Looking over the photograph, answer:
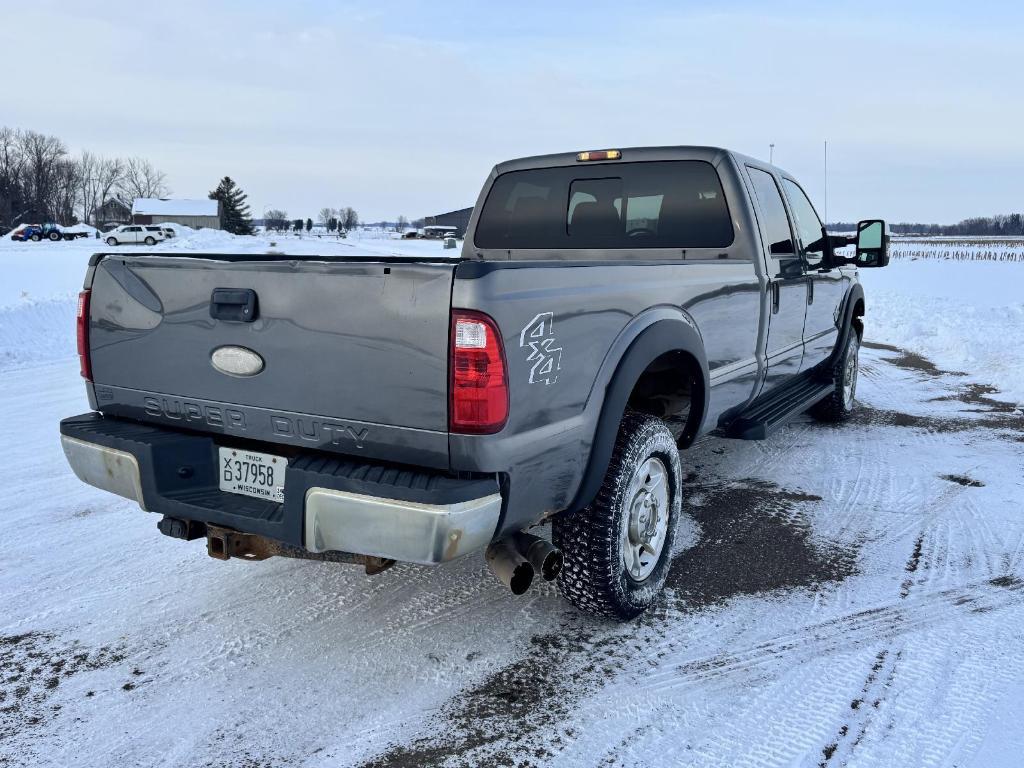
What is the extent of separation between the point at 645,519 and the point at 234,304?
1905 millimetres

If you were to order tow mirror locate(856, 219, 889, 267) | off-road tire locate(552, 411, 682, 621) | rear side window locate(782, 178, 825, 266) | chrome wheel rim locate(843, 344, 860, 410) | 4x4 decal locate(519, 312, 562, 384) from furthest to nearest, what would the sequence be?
chrome wheel rim locate(843, 344, 860, 410)
tow mirror locate(856, 219, 889, 267)
rear side window locate(782, 178, 825, 266)
off-road tire locate(552, 411, 682, 621)
4x4 decal locate(519, 312, 562, 384)

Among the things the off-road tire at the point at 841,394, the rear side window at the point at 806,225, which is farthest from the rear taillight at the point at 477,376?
the off-road tire at the point at 841,394

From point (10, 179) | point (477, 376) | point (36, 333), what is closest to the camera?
point (477, 376)

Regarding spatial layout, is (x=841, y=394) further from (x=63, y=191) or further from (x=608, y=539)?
(x=63, y=191)

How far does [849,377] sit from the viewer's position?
7113 mm

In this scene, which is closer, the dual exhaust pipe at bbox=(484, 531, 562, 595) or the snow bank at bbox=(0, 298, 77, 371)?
the dual exhaust pipe at bbox=(484, 531, 562, 595)

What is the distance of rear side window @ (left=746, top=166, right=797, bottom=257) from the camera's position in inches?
188

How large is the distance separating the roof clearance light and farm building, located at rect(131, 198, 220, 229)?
342 ft

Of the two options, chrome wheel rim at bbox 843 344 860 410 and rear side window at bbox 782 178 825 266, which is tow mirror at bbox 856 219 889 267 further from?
chrome wheel rim at bbox 843 344 860 410

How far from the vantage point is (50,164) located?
10144 cm

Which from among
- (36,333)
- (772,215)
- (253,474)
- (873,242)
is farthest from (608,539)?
(36,333)

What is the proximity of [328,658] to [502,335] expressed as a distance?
153 cm

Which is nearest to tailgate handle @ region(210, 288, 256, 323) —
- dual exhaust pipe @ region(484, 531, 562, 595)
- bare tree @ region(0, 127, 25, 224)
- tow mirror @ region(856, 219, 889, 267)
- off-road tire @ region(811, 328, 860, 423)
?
dual exhaust pipe @ region(484, 531, 562, 595)

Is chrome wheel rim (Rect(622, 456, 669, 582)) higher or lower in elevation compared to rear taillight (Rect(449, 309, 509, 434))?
lower
